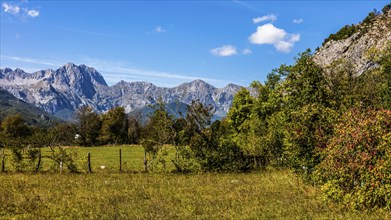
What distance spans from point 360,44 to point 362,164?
88.4 meters

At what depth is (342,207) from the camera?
16.9 meters

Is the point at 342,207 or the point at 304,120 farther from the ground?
the point at 304,120

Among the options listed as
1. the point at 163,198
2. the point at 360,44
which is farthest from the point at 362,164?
the point at 360,44

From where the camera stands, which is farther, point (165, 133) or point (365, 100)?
point (165, 133)

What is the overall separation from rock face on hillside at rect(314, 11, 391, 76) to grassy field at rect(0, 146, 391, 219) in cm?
6905

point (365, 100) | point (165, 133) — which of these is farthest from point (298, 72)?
point (165, 133)

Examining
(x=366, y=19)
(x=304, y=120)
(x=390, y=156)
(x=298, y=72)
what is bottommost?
(x=390, y=156)

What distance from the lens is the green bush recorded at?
15.4m

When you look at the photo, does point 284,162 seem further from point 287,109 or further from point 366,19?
point 366,19

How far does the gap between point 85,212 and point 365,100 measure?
23.9 m

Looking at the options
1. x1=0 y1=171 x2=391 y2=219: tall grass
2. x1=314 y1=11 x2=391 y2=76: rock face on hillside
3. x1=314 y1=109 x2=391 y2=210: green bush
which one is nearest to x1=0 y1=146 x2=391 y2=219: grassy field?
x1=0 y1=171 x2=391 y2=219: tall grass

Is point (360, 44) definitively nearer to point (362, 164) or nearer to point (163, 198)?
point (362, 164)

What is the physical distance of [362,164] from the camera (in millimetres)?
15875

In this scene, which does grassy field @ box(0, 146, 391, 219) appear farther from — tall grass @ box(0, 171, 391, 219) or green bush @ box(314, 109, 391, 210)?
green bush @ box(314, 109, 391, 210)
